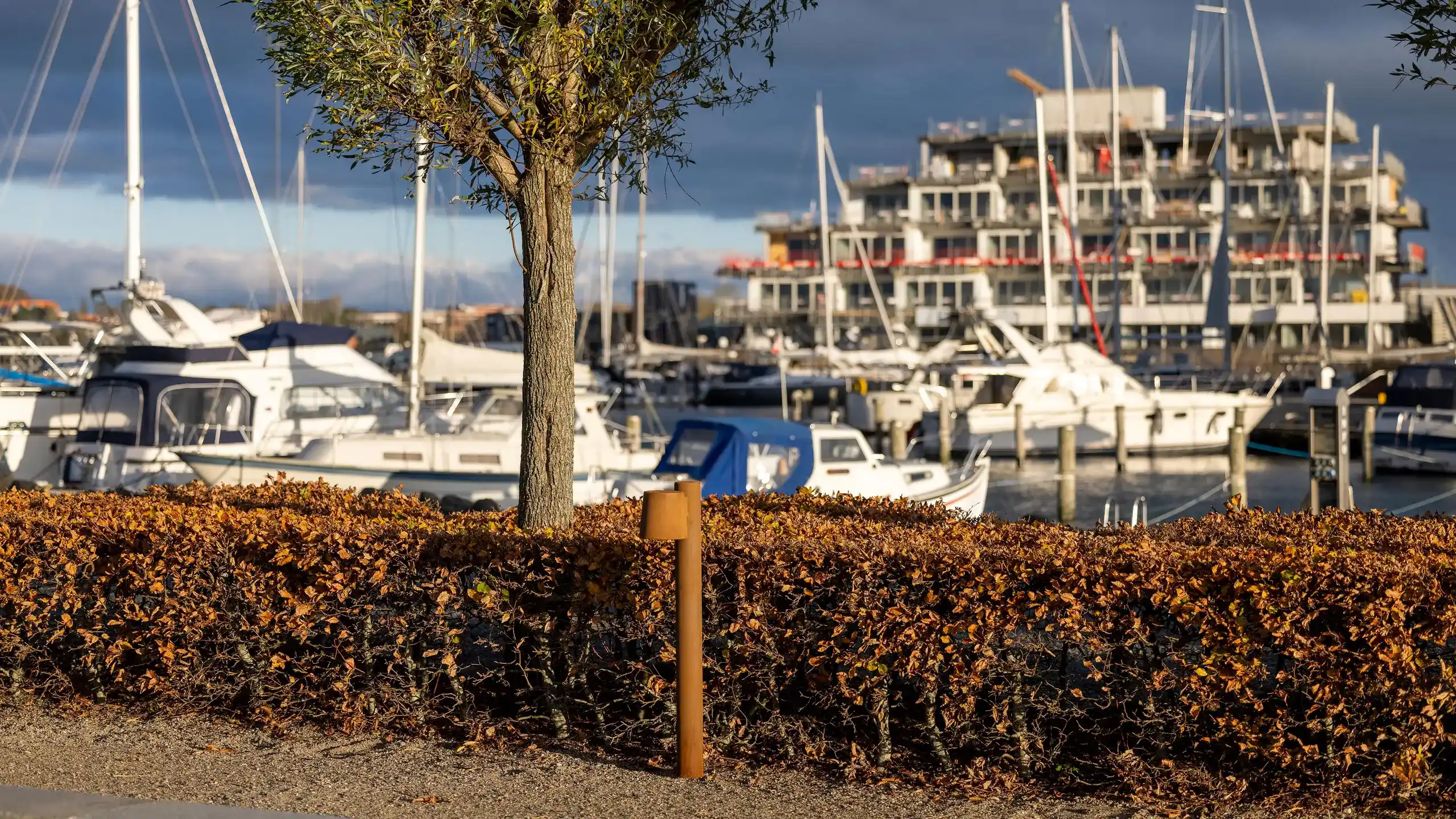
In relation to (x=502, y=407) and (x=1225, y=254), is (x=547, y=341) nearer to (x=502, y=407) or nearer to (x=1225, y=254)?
(x=502, y=407)

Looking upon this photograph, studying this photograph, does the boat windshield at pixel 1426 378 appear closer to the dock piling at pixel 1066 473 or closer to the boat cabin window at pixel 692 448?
the dock piling at pixel 1066 473

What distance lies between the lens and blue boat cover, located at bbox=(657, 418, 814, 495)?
2117cm

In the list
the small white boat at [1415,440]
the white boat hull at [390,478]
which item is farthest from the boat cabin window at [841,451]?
the small white boat at [1415,440]

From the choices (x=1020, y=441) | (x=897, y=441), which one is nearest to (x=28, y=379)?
(x=897, y=441)

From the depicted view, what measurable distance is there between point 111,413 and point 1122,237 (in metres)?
77.2

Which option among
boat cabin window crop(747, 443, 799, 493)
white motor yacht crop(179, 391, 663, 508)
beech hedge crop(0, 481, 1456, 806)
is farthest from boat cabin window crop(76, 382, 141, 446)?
beech hedge crop(0, 481, 1456, 806)

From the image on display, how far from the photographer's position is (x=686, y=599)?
22.4ft

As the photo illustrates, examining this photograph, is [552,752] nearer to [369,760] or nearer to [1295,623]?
[369,760]

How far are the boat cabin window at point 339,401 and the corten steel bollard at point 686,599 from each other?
68.7 feet

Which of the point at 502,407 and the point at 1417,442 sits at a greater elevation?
the point at 502,407

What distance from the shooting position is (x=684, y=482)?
698cm

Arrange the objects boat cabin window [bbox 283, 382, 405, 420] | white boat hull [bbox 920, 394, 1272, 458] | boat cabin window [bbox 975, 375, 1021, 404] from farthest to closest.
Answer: boat cabin window [bbox 975, 375, 1021, 404], white boat hull [bbox 920, 394, 1272, 458], boat cabin window [bbox 283, 382, 405, 420]

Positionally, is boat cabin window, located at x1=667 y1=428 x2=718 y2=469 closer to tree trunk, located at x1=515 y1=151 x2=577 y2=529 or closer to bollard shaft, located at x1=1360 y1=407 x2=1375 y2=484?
tree trunk, located at x1=515 y1=151 x2=577 y2=529

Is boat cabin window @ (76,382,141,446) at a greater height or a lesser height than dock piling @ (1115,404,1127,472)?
greater
